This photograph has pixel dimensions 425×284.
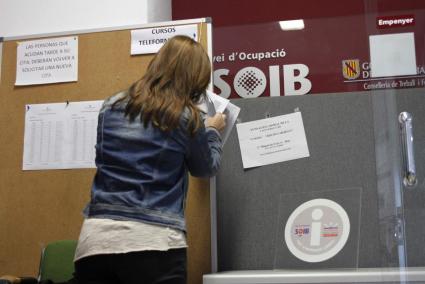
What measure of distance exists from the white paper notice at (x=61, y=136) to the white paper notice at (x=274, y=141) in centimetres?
60

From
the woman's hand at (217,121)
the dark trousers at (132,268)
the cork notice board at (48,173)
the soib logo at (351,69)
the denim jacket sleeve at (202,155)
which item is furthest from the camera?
the soib logo at (351,69)

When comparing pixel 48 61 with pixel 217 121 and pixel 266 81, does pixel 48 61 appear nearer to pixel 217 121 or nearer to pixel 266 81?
pixel 217 121

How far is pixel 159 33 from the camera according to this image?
6.91ft

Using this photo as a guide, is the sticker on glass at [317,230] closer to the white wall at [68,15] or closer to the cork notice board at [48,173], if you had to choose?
the cork notice board at [48,173]

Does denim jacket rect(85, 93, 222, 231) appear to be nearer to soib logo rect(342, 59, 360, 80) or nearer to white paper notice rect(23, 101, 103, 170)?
white paper notice rect(23, 101, 103, 170)

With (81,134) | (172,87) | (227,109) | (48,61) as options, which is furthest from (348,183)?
(48,61)

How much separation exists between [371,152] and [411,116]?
47 cm

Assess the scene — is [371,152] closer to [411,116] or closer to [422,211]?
[411,116]

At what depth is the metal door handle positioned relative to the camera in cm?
129

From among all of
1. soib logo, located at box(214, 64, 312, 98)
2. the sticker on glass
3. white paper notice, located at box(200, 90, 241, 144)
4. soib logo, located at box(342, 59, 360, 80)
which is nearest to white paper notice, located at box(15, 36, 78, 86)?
white paper notice, located at box(200, 90, 241, 144)

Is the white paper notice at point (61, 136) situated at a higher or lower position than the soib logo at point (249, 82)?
lower

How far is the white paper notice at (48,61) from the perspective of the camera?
2.17m

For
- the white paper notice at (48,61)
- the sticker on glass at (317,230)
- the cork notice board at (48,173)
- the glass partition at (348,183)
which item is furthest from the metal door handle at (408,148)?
the white paper notice at (48,61)

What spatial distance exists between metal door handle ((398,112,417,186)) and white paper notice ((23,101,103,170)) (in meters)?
1.17
